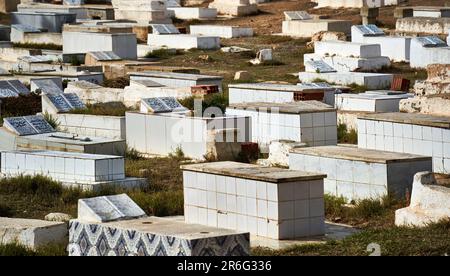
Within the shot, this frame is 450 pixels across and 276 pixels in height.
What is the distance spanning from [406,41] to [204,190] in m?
16.9

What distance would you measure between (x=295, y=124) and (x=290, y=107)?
0.65m

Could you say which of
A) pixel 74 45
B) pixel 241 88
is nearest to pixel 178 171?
pixel 241 88

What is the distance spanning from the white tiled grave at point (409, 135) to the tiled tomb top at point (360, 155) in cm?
119

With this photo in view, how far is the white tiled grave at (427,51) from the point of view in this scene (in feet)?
90.1

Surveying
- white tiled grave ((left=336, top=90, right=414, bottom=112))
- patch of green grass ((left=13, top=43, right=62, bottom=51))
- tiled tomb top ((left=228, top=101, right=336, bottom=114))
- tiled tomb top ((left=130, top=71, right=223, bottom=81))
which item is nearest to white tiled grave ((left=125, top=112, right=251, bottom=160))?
tiled tomb top ((left=228, top=101, right=336, bottom=114))

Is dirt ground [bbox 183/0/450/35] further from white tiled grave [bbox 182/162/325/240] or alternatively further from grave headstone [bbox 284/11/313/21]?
white tiled grave [bbox 182/162/325/240]

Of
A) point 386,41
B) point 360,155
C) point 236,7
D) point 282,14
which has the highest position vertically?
point 236,7

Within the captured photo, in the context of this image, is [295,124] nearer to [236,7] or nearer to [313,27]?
[313,27]

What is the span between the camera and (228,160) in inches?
711

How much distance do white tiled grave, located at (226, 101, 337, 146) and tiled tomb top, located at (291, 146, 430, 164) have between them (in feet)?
7.51

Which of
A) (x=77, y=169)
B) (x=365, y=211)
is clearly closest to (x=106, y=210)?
(x=365, y=211)

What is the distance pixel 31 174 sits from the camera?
1641 centimetres

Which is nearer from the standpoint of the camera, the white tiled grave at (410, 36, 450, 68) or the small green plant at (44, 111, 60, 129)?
the small green plant at (44, 111, 60, 129)

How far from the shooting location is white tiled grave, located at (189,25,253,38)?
120 feet
